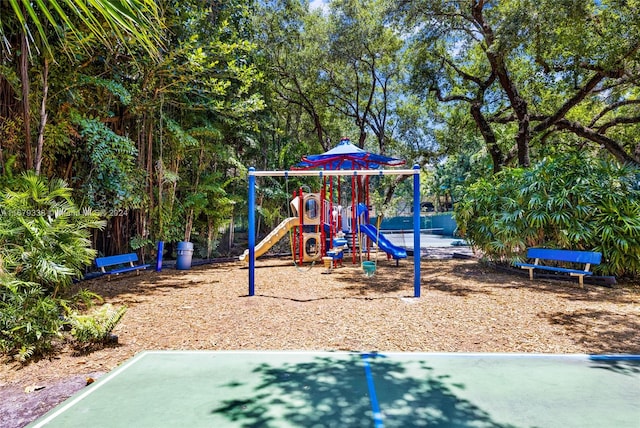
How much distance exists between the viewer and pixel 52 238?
156 inches

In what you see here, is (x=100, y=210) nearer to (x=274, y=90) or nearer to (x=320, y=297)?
(x=320, y=297)

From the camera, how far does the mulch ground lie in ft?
11.6

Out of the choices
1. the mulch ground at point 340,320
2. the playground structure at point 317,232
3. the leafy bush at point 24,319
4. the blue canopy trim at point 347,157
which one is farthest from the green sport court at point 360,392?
the blue canopy trim at point 347,157

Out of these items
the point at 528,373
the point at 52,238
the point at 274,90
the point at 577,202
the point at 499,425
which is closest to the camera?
the point at 499,425

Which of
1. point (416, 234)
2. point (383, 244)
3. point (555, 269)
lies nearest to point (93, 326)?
point (416, 234)

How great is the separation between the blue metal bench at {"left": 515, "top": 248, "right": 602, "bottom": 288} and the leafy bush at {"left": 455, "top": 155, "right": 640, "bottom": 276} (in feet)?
1.03

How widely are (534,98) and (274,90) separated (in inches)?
372

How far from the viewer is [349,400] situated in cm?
260

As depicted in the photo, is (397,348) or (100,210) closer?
(397,348)

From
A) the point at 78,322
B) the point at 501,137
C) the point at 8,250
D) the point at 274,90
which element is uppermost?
the point at 274,90

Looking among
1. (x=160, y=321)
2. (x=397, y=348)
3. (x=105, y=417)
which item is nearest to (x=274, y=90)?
(x=160, y=321)

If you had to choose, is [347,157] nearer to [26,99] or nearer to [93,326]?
[26,99]

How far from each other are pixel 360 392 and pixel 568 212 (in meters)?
6.57

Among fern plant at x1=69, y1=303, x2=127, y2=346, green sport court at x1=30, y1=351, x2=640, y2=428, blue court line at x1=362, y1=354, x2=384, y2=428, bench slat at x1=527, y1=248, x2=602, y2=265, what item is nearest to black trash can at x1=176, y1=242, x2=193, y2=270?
fern plant at x1=69, y1=303, x2=127, y2=346
